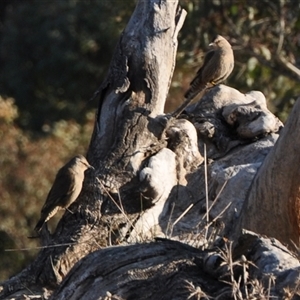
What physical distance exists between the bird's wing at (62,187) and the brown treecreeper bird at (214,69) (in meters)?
1.70

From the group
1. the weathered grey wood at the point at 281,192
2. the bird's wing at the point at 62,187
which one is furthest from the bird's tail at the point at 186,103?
the weathered grey wood at the point at 281,192

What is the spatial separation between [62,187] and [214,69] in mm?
2864

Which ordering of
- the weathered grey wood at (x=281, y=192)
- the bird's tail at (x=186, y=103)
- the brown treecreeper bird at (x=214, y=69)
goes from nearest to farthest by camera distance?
the weathered grey wood at (x=281, y=192)
the bird's tail at (x=186, y=103)
the brown treecreeper bird at (x=214, y=69)

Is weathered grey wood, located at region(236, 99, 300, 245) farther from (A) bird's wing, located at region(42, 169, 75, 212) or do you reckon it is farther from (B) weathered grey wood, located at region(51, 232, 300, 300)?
(A) bird's wing, located at region(42, 169, 75, 212)

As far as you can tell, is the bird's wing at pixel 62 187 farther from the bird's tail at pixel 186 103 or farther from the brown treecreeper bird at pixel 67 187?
the bird's tail at pixel 186 103

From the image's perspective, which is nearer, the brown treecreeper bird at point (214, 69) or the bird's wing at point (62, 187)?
the bird's wing at point (62, 187)

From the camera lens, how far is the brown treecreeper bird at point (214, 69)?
1092 centimetres

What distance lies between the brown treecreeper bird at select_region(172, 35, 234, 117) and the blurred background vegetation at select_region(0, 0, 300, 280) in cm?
253

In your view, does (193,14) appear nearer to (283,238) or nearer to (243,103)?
(243,103)

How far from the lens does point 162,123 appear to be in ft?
28.1

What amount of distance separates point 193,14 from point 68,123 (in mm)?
5675

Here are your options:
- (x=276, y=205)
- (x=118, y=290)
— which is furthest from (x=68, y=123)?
(x=118, y=290)

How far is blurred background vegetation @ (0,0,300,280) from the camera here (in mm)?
15820

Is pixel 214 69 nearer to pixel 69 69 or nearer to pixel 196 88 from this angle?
pixel 196 88
